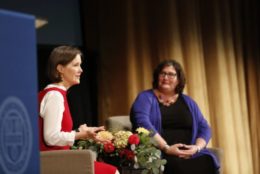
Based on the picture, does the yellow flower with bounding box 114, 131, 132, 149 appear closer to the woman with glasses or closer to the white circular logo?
the woman with glasses

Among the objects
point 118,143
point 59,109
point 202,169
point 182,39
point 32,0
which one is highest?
point 32,0

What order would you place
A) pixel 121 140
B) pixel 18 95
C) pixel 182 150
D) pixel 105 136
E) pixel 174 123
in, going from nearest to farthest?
pixel 18 95 < pixel 105 136 < pixel 121 140 < pixel 182 150 < pixel 174 123

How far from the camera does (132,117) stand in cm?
340

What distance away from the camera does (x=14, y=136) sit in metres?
0.67

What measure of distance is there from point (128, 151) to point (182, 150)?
724mm

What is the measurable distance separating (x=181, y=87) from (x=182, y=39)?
32.4 inches

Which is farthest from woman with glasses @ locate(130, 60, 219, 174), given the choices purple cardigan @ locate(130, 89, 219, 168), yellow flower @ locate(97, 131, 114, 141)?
yellow flower @ locate(97, 131, 114, 141)

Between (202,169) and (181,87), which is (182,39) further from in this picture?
(202,169)

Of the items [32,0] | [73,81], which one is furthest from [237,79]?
[73,81]

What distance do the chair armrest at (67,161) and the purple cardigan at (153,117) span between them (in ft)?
3.97

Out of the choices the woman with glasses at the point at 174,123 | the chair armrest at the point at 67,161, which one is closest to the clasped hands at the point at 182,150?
the woman with glasses at the point at 174,123

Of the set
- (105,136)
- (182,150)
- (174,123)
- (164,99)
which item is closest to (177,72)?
(164,99)

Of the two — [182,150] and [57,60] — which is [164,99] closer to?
[182,150]

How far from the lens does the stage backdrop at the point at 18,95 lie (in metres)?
0.65
